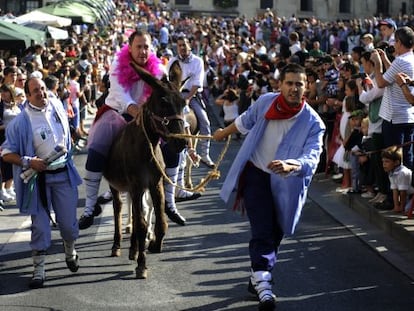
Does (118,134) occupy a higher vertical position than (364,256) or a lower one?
higher

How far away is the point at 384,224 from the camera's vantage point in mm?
10812

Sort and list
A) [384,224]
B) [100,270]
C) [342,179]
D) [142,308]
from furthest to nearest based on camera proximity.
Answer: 1. [342,179]
2. [384,224]
3. [100,270]
4. [142,308]

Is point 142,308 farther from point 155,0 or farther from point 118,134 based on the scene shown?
point 155,0

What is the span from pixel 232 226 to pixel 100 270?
2.53 meters

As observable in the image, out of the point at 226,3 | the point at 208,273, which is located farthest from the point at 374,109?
the point at 226,3

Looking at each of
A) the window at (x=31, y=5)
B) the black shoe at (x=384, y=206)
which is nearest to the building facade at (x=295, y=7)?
the window at (x=31, y=5)

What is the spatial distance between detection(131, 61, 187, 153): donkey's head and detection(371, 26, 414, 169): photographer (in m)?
3.13

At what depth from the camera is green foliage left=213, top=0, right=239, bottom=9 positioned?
79.7 m

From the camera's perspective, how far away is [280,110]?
7531 millimetres

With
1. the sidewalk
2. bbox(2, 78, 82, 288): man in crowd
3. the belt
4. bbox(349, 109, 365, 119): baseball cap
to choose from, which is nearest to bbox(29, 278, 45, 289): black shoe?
bbox(2, 78, 82, 288): man in crowd

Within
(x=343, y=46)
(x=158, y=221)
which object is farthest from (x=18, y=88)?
(x=343, y=46)

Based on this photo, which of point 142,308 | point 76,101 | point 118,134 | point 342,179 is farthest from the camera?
point 76,101

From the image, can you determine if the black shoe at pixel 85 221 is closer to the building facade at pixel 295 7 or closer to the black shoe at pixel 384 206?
the black shoe at pixel 384 206

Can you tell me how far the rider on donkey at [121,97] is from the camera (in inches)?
378
